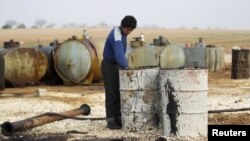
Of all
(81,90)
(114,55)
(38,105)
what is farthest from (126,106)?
(81,90)

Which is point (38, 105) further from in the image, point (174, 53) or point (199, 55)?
point (199, 55)

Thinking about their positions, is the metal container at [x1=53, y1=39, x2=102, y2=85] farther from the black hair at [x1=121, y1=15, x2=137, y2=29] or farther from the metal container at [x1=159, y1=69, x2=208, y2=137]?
the metal container at [x1=159, y1=69, x2=208, y2=137]

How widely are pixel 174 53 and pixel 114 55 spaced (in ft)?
32.4

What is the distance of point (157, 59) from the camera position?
1833 centimetres

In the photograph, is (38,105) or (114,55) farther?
(38,105)

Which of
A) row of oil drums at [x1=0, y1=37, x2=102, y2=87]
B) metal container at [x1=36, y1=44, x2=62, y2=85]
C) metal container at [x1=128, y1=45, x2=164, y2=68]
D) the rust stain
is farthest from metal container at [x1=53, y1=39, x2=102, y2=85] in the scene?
the rust stain

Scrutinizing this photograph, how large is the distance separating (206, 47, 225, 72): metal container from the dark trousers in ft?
42.4

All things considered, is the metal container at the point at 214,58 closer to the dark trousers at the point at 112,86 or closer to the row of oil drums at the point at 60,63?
the row of oil drums at the point at 60,63

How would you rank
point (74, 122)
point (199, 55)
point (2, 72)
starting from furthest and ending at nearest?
point (199, 55)
point (2, 72)
point (74, 122)

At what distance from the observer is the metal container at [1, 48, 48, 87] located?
55.2ft

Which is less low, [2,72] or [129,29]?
[129,29]

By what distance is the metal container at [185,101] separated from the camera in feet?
25.6

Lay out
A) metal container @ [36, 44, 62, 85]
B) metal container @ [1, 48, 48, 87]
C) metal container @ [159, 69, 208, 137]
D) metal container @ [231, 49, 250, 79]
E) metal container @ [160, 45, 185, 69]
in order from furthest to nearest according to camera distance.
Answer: metal container @ [160, 45, 185, 69]
metal container @ [231, 49, 250, 79]
metal container @ [36, 44, 62, 85]
metal container @ [1, 48, 48, 87]
metal container @ [159, 69, 208, 137]

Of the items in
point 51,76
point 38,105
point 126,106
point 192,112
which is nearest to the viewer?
point 192,112
